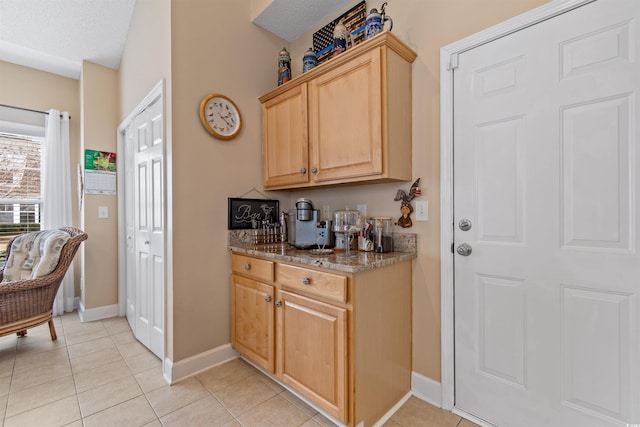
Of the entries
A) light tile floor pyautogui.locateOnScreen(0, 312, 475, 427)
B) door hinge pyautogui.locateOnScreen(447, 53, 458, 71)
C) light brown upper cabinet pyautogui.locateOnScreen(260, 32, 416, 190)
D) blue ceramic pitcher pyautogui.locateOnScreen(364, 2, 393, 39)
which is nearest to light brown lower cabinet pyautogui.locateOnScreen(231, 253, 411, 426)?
light tile floor pyautogui.locateOnScreen(0, 312, 475, 427)

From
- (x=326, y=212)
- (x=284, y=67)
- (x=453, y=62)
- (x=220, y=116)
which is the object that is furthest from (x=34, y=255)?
(x=453, y=62)

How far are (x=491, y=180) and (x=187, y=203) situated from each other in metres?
1.94

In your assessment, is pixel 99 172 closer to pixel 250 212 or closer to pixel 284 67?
pixel 250 212

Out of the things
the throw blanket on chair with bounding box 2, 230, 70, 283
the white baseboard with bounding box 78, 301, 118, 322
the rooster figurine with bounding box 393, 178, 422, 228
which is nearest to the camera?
the rooster figurine with bounding box 393, 178, 422, 228

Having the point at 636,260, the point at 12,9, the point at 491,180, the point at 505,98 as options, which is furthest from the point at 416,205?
the point at 12,9

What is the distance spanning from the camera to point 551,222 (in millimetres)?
1346

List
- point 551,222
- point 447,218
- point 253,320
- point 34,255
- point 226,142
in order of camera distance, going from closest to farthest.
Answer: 1. point 551,222
2. point 447,218
3. point 253,320
4. point 226,142
5. point 34,255

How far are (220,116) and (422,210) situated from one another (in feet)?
5.40

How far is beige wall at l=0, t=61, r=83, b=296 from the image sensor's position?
10.4 ft

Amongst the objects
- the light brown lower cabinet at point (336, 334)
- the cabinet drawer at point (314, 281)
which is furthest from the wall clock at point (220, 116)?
the cabinet drawer at point (314, 281)

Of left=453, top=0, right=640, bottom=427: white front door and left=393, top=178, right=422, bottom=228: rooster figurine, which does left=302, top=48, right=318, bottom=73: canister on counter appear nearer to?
left=453, top=0, right=640, bottom=427: white front door

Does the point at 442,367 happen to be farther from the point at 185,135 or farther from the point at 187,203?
the point at 185,135

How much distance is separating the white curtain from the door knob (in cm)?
419

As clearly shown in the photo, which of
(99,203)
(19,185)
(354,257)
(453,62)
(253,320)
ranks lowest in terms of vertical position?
(253,320)
